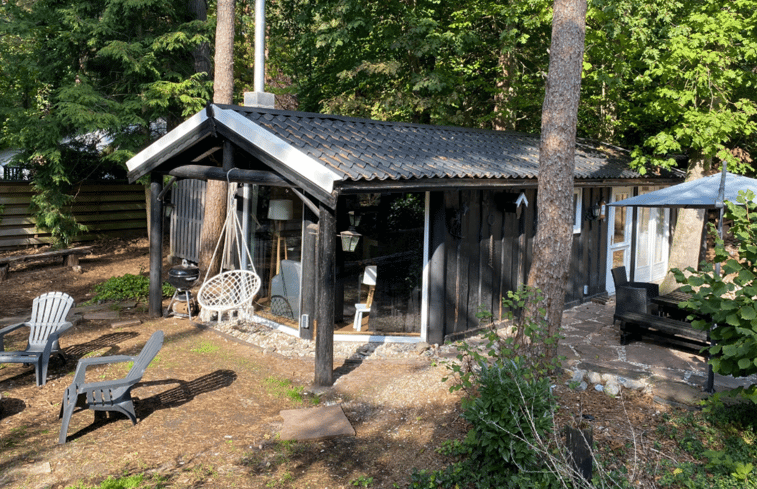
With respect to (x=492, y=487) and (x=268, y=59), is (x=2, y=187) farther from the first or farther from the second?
(x=492, y=487)

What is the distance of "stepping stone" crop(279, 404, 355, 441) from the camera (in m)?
5.46

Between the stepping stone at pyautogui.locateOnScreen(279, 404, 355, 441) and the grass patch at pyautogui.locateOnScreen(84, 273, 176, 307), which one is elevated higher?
the grass patch at pyautogui.locateOnScreen(84, 273, 176, 307)

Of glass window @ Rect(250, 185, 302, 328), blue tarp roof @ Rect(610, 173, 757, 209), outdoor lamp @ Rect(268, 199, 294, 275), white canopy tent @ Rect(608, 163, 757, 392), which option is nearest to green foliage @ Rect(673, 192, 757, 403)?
white canopy tent @ Rect(608, 163, 757, 392)

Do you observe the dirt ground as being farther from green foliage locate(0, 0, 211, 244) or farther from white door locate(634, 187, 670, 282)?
white door locate(634, 187, 670, 282)

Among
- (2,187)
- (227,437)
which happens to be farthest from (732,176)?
(2,187)

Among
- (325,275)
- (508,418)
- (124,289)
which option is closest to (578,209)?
(325,275)

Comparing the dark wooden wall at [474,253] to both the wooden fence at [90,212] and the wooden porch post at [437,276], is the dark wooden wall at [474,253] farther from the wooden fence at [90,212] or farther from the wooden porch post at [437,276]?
the wooden fence at [90,212]

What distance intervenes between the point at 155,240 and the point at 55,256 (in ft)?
16.3

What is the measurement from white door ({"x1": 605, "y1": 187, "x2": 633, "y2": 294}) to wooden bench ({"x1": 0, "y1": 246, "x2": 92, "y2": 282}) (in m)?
11.1

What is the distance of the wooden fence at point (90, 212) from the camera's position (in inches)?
550

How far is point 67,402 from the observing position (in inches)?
213

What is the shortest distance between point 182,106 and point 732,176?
1085 cm

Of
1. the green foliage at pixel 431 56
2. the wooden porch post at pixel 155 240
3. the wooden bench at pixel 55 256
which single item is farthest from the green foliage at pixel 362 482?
the green foliage at pixel 431 56

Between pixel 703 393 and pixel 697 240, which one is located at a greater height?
pixel 697 240
